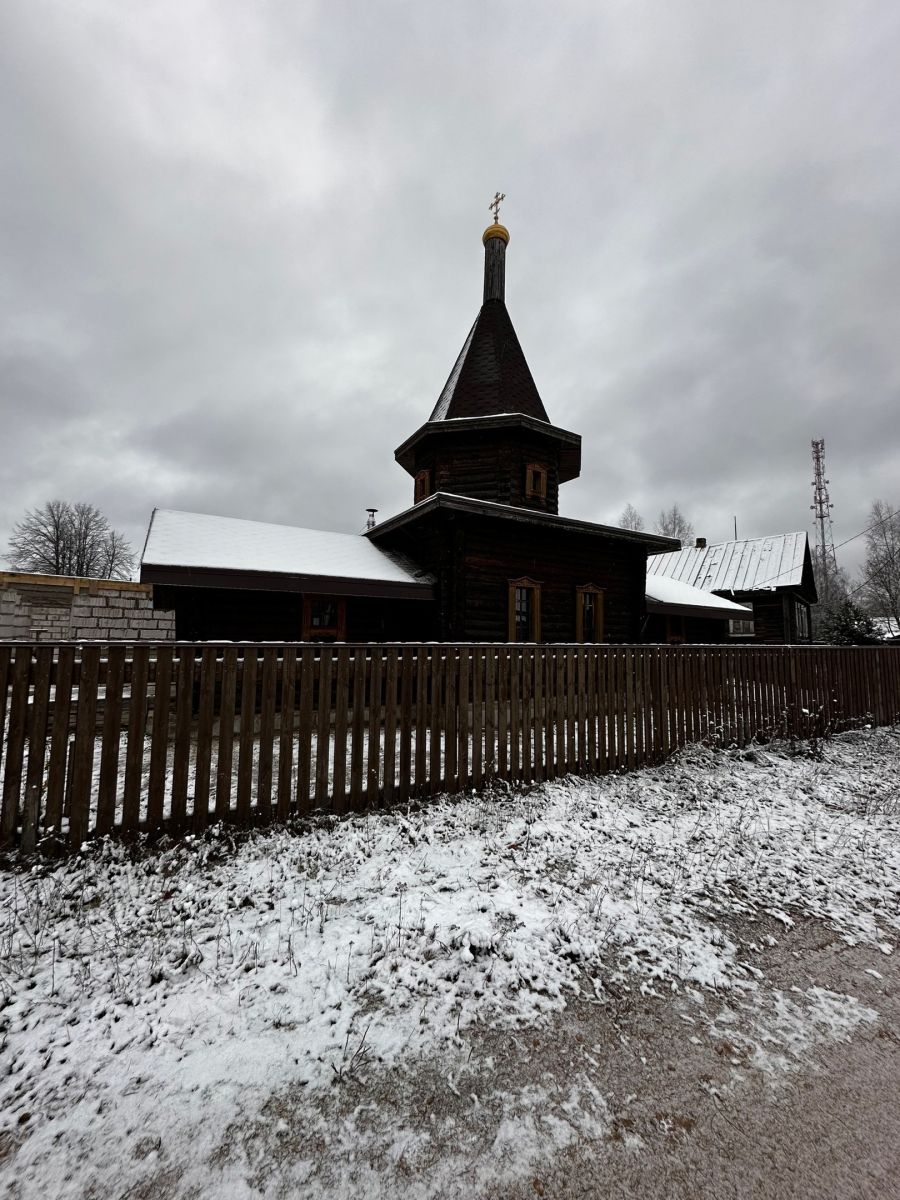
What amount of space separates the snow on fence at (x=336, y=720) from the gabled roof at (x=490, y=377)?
1261 cm

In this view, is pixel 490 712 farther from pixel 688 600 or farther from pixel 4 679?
pixel 688 600

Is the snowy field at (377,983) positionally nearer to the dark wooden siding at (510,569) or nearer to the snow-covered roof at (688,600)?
the dark wooden siding at (510,569)

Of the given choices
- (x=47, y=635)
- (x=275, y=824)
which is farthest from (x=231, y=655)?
(x=47, y=635)

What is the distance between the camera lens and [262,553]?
455 inches

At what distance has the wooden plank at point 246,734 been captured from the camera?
396 cm

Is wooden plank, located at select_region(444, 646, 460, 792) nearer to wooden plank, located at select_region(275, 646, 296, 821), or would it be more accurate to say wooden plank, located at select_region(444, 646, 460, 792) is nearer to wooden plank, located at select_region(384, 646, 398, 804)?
wooden plank, located at select_region(384, 646, 398, 804)

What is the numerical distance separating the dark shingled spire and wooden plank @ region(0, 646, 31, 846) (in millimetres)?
14820

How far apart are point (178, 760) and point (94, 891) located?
977mm

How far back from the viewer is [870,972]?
2.79 meters

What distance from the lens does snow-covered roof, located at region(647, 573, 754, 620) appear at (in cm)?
1672

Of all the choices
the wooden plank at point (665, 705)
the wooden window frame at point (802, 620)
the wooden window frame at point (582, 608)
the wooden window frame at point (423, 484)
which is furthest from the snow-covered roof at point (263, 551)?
the wooden window frame at point (802, 620)

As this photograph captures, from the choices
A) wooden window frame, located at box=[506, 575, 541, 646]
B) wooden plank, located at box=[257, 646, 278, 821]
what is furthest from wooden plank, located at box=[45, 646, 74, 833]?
wooden window frame, located at box=[506, 575, 541, 646]

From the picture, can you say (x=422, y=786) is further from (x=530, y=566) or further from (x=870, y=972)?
(x=530, y=566)

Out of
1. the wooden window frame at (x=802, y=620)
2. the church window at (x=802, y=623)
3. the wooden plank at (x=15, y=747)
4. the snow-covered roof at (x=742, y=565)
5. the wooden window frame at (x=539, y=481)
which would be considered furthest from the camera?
the church window at (x=802, y=623)
